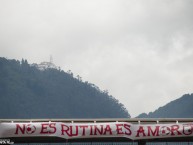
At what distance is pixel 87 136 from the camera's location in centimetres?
2103

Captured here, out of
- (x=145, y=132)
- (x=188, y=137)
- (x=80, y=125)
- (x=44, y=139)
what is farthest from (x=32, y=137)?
(x=188, y=137)

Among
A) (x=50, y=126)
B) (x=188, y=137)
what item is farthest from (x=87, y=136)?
(x=188, y=137)

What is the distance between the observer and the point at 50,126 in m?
20.9

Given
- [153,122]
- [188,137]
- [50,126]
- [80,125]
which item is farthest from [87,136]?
[188,137]

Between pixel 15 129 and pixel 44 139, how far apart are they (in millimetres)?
1799

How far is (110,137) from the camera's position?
2123 centimetres

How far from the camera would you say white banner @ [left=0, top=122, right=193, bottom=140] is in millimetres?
20734

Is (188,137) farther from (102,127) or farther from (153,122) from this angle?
(102,127)

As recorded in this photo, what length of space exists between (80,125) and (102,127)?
113 centimetres

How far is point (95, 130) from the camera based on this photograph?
21.1 metres

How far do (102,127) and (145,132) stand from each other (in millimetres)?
2250

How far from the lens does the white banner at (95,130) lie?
68.0 feet

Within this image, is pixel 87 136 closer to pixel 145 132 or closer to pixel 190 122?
pixel 145 132

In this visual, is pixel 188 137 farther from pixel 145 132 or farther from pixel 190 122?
pixel 145 132
